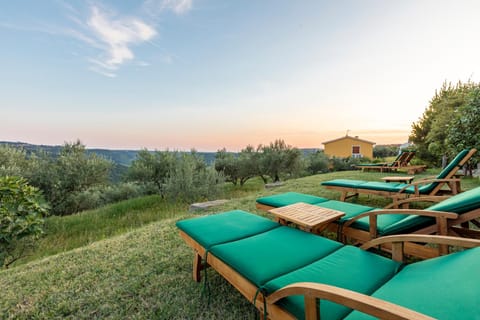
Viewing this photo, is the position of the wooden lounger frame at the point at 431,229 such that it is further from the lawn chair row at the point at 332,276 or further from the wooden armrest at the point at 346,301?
the wooden armrest at the point at 346,301

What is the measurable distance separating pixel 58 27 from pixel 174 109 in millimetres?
5019

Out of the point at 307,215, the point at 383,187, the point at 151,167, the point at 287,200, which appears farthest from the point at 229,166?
the point at 307,215

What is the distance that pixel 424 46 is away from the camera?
6.09m

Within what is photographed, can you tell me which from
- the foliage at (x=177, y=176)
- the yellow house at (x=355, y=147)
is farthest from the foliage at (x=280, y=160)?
the yellow house at (x=355, y=147)

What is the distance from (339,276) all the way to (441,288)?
43 centimetres

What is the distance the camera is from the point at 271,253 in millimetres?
1420

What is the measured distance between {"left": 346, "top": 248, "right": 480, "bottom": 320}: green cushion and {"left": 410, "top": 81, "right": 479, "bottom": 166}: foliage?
36.2 feet

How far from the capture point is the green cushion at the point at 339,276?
941mm

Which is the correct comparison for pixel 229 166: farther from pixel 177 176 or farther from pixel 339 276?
pixel 339 276

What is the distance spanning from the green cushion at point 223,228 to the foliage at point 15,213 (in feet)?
10.7

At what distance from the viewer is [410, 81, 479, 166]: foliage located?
29.8 feet

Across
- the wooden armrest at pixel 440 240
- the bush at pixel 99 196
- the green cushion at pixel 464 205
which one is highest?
the green cushion at pixel 464 205

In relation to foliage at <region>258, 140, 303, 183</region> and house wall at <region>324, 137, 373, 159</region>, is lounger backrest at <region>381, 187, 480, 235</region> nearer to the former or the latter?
foliage at <region>258, 140, 303, 183</region>

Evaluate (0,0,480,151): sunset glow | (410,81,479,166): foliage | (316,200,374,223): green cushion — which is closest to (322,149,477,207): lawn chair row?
(316,200,374,223): green cushion
